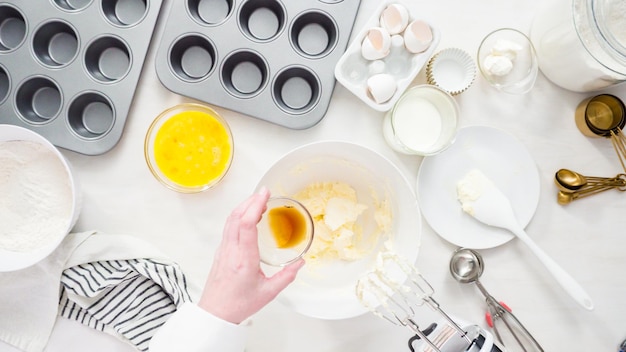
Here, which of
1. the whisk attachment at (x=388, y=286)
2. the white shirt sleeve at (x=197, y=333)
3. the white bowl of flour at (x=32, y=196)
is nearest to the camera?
the white shirt sleeve at (x=197, y=333)

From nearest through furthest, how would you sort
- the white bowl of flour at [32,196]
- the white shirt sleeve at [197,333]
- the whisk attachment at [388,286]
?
the white shirt sleeve at [197,333] < the whisk attachment at [388,286] < the white bowl of flour at [32,196]

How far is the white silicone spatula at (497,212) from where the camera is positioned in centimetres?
99

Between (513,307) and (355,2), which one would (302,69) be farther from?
(513,307)

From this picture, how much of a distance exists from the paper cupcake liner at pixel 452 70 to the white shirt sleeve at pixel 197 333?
2.21 ft

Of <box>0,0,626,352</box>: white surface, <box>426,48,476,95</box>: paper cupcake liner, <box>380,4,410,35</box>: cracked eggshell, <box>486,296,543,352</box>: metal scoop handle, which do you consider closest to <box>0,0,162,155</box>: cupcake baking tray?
<box>0,0,626,352</box>: white surface

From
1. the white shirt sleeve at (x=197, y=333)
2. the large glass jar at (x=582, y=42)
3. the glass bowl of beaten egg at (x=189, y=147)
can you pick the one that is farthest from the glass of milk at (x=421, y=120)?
the white shirt sleeve at (x=197, y=333)

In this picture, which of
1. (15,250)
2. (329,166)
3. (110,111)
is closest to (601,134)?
(329,166)

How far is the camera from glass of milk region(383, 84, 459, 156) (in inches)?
38.9

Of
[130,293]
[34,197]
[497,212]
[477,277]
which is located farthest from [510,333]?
[34,197]

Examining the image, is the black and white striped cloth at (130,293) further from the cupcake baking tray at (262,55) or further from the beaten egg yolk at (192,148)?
the cupcake baking tray at (262,55)

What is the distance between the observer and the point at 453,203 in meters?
1.05

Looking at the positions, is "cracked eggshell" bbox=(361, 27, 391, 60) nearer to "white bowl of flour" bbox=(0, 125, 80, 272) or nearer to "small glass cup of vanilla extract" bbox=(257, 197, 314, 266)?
"small glass cup of vanilla extract" bbox=(257, 197, 314, 266)

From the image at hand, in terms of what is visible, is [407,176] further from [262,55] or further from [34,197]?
[34,197]

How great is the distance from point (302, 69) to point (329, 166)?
228 millimetres
